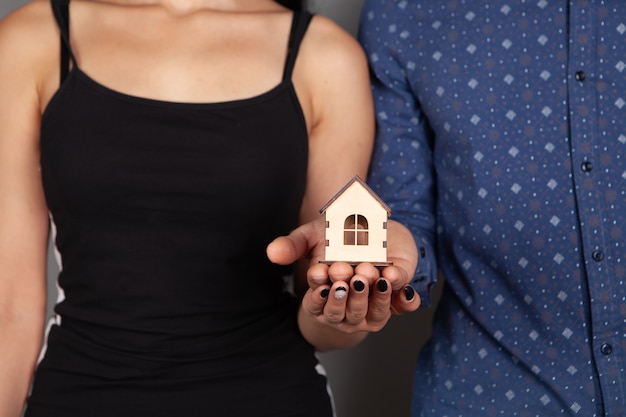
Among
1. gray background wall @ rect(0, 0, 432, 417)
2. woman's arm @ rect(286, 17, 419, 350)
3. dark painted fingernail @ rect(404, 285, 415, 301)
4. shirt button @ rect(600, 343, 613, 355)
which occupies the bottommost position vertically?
gray background wall @ rect(0, 0, 432, 417)

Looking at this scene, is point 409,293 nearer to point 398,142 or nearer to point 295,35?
point 398,142

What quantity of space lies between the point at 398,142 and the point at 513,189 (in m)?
0.23

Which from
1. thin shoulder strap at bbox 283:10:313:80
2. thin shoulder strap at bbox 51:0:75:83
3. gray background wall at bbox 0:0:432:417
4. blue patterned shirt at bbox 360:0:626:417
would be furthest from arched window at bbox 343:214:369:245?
gray background wall at bbox 0:0:432:417

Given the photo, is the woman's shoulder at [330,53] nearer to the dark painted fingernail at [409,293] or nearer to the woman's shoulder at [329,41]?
the woman's shoulder at [329,41]

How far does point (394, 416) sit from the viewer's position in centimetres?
210

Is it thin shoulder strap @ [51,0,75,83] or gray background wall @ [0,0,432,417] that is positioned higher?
thin shoulder strap @ [51,0,75,83]

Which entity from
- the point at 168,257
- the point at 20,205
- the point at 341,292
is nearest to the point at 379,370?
the point at 168,257

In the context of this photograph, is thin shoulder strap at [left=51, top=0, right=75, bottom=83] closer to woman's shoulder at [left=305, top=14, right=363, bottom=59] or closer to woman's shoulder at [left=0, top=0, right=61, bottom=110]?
woman's shoulder at [left=0, top=0, right=61, bottom=110]

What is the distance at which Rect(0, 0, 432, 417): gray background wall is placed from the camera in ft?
6.88

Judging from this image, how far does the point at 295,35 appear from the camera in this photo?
1.61 metres

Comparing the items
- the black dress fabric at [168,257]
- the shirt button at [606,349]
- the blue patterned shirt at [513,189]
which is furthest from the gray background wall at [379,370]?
the shirt button at [606,349]

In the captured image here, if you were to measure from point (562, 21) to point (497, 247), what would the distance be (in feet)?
1.36

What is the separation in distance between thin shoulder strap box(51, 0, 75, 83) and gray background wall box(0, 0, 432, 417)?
0.73m

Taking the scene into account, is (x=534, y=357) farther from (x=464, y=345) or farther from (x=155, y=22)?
(x=155, y=22)
